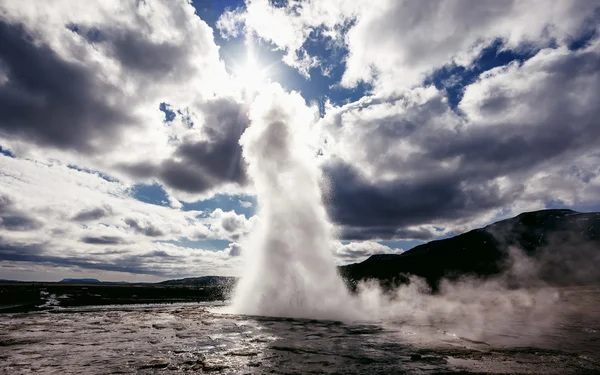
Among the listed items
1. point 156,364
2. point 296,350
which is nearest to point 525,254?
point 296,350

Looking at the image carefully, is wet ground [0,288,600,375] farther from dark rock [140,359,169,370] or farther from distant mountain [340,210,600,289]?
distant mountain [340,210,600,289]

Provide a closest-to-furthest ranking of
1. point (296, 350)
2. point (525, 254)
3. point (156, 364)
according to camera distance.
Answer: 1. point (156, 364)
2. point (296, 350)
3. point (525, 254)

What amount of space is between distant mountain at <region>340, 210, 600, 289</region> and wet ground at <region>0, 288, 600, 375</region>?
81268mm

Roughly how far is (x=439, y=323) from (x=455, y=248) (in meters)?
162

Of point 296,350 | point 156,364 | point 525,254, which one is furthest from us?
point 525,254

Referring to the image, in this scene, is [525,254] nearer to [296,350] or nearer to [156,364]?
[296,350]

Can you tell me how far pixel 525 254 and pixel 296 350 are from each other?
157454 mm

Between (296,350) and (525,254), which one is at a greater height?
(525,254)

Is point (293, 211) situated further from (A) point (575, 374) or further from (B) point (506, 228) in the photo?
(B) point (506, 228)

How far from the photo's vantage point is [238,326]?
929 inches

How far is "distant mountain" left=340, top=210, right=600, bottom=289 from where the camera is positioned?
102m

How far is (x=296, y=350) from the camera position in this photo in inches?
608

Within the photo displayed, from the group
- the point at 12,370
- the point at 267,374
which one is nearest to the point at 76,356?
the point at 12,370

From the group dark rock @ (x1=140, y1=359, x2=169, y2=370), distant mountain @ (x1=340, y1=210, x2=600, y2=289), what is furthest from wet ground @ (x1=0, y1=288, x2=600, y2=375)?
distant mountain @ (x1=340, y1=210, x2=600, y2=289)
